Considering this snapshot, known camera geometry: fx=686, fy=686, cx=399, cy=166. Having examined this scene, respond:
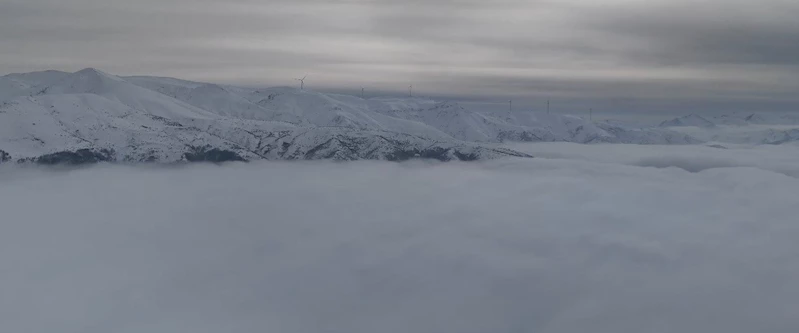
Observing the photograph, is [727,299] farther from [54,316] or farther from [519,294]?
[54,316]

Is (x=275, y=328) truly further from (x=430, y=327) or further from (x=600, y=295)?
(x=600, y=295)

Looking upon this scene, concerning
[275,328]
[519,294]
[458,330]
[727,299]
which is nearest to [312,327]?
[275,328]

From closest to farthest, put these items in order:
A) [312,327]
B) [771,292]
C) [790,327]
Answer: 1. [790,327]
2. [771,292]
3. [312,327]

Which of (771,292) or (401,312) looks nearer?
(771,292)

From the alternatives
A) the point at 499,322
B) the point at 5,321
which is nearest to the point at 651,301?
the point at 499,322

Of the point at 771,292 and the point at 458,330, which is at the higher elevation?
the point at 771,292

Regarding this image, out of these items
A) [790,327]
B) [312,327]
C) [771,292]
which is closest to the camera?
[790,327]

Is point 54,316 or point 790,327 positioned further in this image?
point 54,316

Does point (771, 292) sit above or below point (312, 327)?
above
